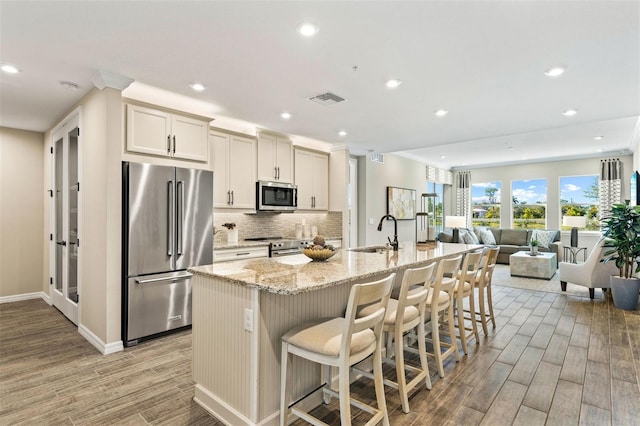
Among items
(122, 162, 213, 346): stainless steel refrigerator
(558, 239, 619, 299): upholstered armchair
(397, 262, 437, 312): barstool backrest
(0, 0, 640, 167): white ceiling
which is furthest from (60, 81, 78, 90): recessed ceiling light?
(558, 239, 619, 299): upholstered armchair

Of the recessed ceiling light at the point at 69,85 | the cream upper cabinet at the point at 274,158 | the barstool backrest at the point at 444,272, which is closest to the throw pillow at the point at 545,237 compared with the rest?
the cream upper cabinet at the point at 274,158

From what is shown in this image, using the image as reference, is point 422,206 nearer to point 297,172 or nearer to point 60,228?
point 297,172

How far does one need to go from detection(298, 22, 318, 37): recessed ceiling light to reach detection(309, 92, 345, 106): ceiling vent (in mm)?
1190

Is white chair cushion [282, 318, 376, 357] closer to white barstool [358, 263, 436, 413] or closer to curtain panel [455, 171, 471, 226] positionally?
white barstool [358, 263, 436, 413]

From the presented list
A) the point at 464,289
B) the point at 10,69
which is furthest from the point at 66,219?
the point at 464,289

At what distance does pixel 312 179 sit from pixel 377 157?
6.45ft

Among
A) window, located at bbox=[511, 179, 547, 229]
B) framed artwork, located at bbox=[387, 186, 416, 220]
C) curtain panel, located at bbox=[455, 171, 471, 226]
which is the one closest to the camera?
framed artwork, located at bbox=[387, 186, 416, 220]

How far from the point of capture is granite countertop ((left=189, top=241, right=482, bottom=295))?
1849mm

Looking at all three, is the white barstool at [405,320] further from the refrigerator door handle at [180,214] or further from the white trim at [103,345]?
the white trim at [103,345]

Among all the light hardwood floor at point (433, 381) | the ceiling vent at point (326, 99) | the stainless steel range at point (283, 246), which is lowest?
the light hardwood floor at point (433, 381)

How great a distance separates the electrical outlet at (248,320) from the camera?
6.27 feet

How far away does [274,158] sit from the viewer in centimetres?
524

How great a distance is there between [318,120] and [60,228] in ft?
12.2

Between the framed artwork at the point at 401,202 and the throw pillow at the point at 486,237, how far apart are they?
206cm
